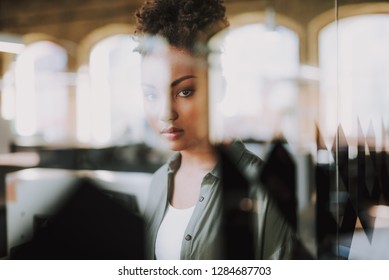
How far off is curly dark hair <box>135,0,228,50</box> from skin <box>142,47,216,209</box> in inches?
2.2

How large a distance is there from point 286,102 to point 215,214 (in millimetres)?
536

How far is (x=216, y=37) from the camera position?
1.71m

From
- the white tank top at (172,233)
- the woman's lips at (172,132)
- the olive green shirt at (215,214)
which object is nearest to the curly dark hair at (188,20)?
the woman's lips at (172,132)

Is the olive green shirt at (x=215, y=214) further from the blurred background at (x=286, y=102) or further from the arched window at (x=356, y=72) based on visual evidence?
the arched window at (x=356, y=72)

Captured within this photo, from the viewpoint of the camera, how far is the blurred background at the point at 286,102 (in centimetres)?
171

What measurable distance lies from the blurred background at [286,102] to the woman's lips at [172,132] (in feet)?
0.19

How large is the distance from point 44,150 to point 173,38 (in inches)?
28.7

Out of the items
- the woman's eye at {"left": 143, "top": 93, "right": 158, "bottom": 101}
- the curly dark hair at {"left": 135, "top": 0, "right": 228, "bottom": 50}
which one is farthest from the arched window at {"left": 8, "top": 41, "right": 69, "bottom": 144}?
the curly dark hair at {"left": 135, "top": 0, "right": 228, "bottom": 50}

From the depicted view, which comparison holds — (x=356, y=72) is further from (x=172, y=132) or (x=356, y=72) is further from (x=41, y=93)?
(x=41, y=93)

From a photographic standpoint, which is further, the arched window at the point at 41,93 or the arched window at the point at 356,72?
the arched window at the point at 41,93

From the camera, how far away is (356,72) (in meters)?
1.72

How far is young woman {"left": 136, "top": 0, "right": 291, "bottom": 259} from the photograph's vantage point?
5.60 ft

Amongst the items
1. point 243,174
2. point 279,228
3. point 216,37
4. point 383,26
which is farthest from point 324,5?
point 279,228

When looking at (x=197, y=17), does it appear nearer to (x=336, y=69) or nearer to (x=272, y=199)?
(x=336, y=69)
